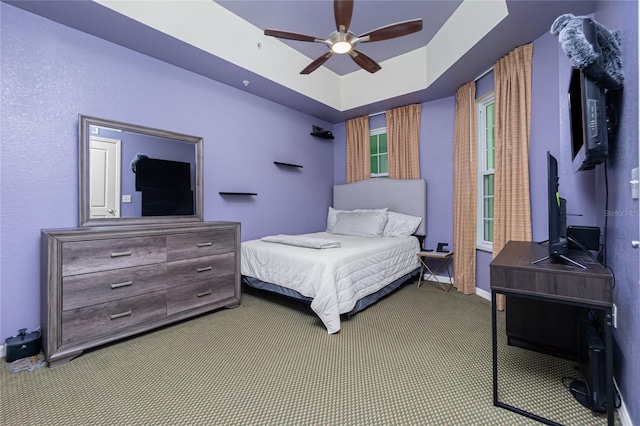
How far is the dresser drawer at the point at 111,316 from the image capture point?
1999 mm

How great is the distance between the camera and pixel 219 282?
9.43ft

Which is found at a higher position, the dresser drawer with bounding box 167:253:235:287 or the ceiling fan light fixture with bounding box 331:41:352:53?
the ceiling fan light fixture with bounding box 331:41:352:53

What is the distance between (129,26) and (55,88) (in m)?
0.76

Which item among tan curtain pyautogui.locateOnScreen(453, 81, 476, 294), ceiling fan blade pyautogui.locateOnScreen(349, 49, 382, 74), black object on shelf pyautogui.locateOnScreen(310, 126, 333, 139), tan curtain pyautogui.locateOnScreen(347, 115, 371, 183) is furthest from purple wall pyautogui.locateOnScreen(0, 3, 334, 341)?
tan curtain pyautogui.locateOnScreen(453, 81, 476, 294)

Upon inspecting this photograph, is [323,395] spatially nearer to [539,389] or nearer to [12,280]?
[539,389]

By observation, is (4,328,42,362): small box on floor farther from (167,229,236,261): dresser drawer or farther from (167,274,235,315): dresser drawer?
(167,229,236,261): dresser drawer

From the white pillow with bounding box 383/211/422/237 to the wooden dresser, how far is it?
7.12 ft

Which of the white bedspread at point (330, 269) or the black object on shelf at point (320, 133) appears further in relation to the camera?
the black object on shelf at point (320, 133)

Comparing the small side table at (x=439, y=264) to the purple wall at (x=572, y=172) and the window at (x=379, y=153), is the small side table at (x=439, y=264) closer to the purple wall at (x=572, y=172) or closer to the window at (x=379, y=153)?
the purple wall at (x=572, y=172)

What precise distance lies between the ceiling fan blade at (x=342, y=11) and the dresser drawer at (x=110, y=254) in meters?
2.21

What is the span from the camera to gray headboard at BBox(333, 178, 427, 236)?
409cm

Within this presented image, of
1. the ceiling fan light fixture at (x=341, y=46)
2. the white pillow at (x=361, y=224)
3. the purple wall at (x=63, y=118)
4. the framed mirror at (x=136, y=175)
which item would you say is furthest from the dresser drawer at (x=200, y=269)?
the ceiling fan light fixture at (x=341, y=46)

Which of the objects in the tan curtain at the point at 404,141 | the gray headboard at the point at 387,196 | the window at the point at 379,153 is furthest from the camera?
the window at the point at 379,153

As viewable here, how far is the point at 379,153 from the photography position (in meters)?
4.73
